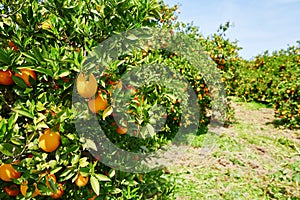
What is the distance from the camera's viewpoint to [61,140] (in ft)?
4.26

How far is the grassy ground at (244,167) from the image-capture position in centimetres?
327

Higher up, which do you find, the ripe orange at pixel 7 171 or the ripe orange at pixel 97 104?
the ripe orange at pixel 97 104

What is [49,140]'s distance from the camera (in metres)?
1.25

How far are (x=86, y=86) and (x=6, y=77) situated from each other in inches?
14.7

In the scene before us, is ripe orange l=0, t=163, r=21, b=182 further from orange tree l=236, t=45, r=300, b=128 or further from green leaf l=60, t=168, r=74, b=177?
orange tree l=236, t=45, r=300, b=128

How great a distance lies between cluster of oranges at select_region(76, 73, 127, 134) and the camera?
4.20 ft

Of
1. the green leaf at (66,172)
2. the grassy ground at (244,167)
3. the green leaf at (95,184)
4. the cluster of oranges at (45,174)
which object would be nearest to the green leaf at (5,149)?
the cluster of oranges at (45,174)

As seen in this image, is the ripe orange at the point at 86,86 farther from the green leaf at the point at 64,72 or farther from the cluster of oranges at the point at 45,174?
the cluster of oranges at the point at 45,174

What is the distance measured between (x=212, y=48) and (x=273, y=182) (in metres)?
3.38

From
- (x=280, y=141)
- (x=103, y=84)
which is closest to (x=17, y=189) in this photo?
(x=103, y=84)

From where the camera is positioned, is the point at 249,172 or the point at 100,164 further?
the point at 249,172

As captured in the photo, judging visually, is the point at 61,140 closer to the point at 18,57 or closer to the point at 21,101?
the point at 21,101

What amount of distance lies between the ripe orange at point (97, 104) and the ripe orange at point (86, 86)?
44 mm

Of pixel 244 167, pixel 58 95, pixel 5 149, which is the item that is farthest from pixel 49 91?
pixel 244 167
